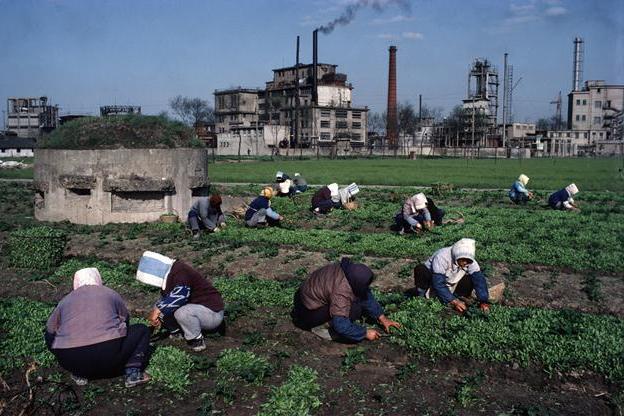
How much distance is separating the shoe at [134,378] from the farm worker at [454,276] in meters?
4.88

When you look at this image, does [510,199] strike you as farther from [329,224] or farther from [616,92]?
[616,92]

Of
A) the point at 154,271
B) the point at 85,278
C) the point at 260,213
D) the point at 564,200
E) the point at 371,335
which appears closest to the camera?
the point at 85,278

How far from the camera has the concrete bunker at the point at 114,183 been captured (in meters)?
20.0

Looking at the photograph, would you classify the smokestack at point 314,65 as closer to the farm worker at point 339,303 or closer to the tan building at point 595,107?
the tan building at point 595,107

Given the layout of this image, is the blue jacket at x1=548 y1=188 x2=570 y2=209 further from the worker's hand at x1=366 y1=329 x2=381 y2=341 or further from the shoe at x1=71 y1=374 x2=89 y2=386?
the shoe at x1=71 y1=374 x2=89 y2=386

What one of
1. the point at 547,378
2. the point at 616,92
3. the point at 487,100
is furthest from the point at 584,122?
the point at 547,378

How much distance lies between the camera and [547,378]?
762cm

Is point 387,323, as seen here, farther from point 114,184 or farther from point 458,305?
point 114,184

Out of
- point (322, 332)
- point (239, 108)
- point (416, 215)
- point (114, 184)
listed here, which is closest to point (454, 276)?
point (322, 332)

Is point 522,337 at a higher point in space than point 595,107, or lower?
lower

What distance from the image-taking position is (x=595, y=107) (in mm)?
126000

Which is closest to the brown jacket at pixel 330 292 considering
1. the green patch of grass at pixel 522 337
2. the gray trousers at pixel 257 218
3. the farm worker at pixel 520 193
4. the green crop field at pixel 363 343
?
the green crop field at pixel 363 343

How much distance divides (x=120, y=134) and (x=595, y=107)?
408 ft

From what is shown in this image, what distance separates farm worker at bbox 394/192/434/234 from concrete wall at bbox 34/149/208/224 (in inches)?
300
